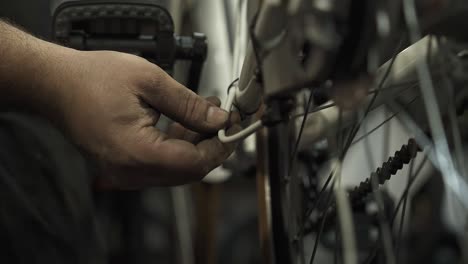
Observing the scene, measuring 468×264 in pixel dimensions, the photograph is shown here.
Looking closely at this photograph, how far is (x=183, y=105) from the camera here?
2.08ft

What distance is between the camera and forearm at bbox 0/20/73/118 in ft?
2.10

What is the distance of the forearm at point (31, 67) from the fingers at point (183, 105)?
0.31 feet

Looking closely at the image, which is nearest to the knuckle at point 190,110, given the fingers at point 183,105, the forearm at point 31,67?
the fingers at point 183,105

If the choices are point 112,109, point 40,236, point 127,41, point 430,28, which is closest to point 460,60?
point 430,28

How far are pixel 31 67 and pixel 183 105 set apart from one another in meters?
0.15

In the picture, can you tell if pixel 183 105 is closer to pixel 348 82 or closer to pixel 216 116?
pixel 216 116

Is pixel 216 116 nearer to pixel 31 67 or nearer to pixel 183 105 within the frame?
pixel 183 105

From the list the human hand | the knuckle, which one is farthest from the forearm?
the knuckle

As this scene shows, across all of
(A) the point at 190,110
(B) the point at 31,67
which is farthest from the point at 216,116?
(B) the point at 31,67

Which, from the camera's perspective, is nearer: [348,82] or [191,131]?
[348,82]

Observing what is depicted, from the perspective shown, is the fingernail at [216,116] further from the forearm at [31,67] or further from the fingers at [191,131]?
the forearm at [31,67]

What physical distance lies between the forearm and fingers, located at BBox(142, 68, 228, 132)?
3.7 inches

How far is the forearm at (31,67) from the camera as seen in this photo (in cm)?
64

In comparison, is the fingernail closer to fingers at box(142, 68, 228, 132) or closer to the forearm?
fingers at box(142, 68, 228, 132)
